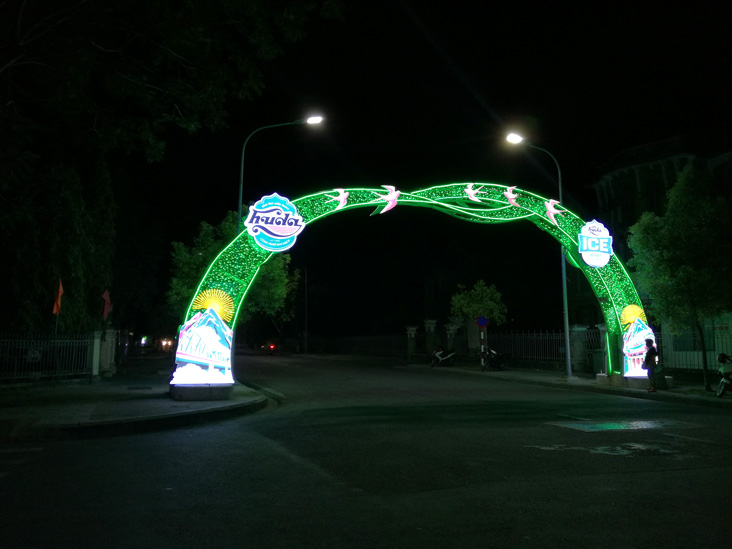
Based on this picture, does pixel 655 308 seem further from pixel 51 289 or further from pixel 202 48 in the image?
pixel 51 289

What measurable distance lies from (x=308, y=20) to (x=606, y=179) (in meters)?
27.2

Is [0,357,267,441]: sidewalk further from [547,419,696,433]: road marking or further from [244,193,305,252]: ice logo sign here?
[547,419,696,433]: road marking

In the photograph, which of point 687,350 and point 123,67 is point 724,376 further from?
point 123,67

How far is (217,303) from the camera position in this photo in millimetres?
15539

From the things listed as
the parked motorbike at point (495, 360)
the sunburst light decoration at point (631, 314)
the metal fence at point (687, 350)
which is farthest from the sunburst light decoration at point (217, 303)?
the parked motorbike at point (495, 360)

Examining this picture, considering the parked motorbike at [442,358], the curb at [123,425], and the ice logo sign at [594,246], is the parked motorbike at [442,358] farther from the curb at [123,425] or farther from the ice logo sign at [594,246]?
the curb at [123,425]

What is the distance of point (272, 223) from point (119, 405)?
5.65m

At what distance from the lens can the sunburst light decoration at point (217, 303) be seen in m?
15.5

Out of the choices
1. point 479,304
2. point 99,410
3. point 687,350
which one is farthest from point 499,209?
point 479,304

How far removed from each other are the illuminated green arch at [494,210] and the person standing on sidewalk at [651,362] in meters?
1.19

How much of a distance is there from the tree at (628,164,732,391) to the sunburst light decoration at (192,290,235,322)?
12460 mm

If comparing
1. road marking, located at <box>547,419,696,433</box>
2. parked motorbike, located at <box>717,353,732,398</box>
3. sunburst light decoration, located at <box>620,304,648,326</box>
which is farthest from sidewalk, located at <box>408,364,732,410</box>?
road marking, located at <box>547,419,696,433</box>

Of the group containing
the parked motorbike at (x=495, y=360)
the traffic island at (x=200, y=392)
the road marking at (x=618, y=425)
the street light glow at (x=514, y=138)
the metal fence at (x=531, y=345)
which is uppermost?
the street light glow at (x=514, y=138)

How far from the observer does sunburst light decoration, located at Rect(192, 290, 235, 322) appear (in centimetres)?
1546
